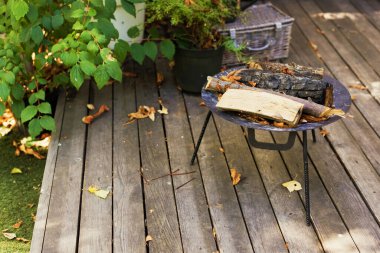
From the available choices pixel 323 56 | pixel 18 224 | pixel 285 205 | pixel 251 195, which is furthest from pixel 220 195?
pixel 323 56

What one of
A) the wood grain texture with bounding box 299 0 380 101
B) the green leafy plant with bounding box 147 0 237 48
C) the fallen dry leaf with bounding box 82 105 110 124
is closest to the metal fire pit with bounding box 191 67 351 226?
the green leafy plant with bounding box 147 0 237 48

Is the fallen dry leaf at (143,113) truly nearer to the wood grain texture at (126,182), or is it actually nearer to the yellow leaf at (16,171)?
the wood grain texture at (126,182)

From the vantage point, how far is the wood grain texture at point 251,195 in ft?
7.65

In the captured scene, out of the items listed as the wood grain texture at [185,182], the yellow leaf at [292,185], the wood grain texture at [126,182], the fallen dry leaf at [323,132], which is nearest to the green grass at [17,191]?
the wood grain texture at [126,182]

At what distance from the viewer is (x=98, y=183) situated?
2703 millimetres

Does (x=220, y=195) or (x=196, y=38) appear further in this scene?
(x=196, y=38)

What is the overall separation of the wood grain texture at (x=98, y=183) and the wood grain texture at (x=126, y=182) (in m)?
0.03

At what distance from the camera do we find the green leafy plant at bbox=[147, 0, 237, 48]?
10.0ft

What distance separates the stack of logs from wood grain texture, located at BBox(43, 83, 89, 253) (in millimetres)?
797

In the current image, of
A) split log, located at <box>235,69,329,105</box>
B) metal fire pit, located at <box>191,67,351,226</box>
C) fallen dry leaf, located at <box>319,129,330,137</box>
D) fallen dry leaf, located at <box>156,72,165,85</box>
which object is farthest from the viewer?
fallen dry leaf, located at <box>156,72,165,85</box>

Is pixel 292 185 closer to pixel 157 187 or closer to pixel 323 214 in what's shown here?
pixel 323 214

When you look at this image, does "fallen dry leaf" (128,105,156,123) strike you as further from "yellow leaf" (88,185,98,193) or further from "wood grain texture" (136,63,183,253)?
"yellow leaf" (88,185,98,193)

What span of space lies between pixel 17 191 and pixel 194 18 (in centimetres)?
133

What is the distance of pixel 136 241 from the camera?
234 cm
